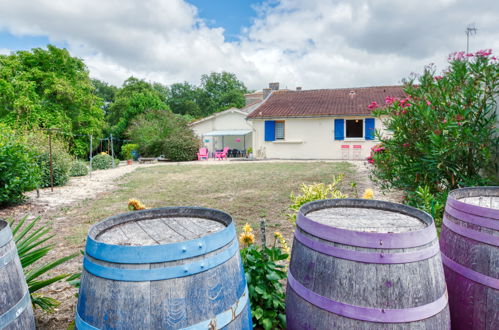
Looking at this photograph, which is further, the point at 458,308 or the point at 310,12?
the point at 310,12

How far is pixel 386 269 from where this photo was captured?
1385 mm

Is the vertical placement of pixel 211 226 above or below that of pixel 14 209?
above

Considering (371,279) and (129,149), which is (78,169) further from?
(371,279)

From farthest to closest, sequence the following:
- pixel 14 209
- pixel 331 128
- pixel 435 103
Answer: pixel 331 128 < pixel 14 209 < pixel 435 103

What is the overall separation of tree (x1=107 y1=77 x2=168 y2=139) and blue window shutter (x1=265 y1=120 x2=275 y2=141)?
617 inches

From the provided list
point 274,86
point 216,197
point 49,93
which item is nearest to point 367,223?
point 216,197

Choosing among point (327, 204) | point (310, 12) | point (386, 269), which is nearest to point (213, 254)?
point (386, 269)

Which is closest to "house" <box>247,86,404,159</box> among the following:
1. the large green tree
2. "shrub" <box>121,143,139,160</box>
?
"shrub" <box>121,143,139,160</box>

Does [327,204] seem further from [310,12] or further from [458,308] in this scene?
[310,12]

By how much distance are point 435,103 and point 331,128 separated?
17.0m

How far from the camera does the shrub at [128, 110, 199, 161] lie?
21656mm

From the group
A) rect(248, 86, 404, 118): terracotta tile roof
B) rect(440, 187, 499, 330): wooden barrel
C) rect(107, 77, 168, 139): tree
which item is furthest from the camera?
rect(107, 77, 168, 139): tree

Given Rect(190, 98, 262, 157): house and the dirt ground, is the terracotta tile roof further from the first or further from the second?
the dirt ground

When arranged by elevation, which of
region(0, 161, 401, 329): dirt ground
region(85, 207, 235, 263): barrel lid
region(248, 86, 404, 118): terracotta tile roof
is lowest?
region(0, 161, 401, 329): dirt ground
